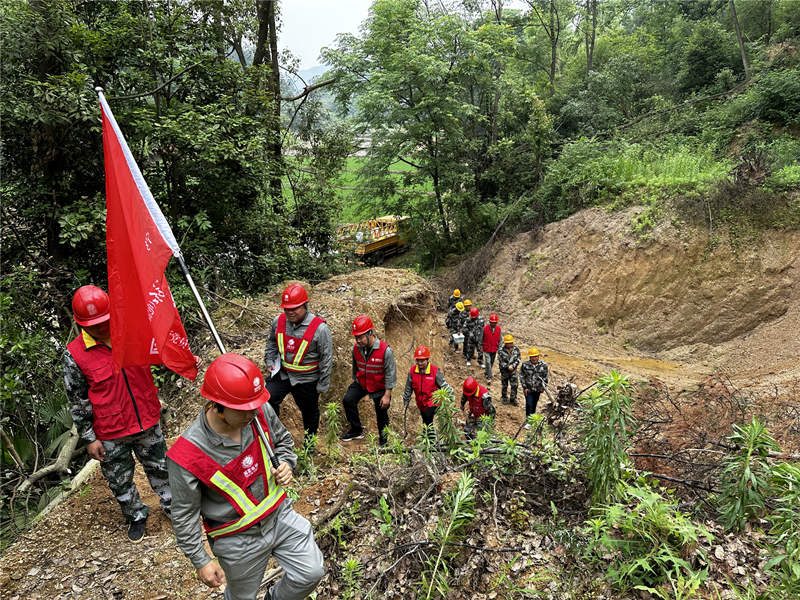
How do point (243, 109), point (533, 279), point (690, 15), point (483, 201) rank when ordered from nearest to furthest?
point (243, 109), point (533, 279), point (483, 201), point (690, 15)

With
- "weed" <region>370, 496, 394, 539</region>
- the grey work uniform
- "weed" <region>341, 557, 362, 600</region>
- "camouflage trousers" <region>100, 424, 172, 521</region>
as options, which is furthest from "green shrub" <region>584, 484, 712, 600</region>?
"camouflage trousers" <region>100, 424, 172, 521</region>

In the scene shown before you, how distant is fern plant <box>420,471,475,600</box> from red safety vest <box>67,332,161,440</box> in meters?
2.60

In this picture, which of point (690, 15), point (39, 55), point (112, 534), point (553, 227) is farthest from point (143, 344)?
point (690, 15)

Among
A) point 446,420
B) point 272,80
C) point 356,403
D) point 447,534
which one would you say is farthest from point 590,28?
point 447,534

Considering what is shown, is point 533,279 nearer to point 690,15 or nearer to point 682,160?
point 682,160

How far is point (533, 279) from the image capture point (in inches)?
679

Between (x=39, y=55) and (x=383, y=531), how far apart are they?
7519 millimetres

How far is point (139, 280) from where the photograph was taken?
3.39 metres

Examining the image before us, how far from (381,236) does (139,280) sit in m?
18.2

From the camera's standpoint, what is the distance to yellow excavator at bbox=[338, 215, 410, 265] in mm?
20156

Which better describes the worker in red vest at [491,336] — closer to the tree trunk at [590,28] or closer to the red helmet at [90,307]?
the red helmet at [90,307]

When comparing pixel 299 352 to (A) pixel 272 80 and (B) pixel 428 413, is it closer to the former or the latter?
(B) pixel 428 413

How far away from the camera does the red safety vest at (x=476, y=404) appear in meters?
7.05

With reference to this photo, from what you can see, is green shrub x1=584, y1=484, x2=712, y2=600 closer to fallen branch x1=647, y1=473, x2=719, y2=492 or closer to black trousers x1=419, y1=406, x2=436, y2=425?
fallen branch x1=647, y1=473, x2=719, y2=492
